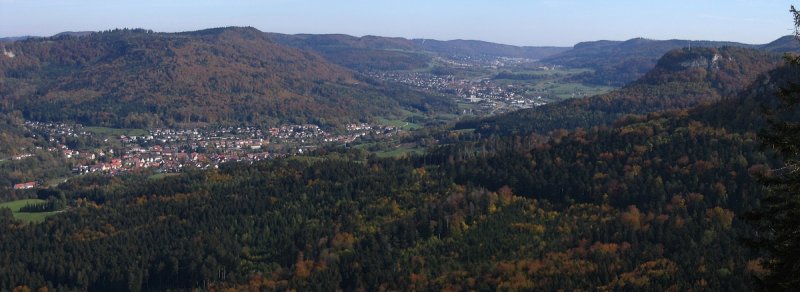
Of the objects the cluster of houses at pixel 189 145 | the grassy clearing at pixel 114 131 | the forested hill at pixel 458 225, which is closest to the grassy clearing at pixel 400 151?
the cluster of houses at pixel 189 145

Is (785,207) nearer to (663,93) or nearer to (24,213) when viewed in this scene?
(24,213)

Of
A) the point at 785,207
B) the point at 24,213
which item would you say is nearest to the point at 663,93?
the point at 24,213

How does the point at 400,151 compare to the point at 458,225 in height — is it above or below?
below

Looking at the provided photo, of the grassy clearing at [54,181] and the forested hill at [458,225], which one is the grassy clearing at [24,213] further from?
the grassy clearing at [54,181]

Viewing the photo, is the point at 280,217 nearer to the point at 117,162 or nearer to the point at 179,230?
the point at 179,230

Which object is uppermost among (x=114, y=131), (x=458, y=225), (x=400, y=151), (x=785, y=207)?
(x=785, y=207)
